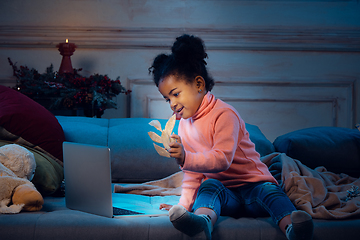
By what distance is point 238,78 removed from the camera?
252 cm

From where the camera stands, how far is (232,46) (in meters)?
2.52

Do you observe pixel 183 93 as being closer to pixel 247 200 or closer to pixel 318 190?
pixel 247 200

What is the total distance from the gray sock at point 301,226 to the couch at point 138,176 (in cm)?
9

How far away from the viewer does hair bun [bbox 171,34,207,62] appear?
4.01 ft

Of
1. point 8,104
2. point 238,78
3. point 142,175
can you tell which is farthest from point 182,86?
point 238,78

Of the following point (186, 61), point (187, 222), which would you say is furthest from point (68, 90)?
point (187, 222)

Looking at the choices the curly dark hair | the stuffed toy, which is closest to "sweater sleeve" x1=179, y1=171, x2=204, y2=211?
the curly dark hair

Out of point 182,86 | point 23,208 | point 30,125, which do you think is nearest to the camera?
point 23,208

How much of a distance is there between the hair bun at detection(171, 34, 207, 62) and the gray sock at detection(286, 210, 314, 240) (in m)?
0.65

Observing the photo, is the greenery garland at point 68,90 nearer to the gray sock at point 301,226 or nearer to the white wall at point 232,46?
the white wall at point 232,46

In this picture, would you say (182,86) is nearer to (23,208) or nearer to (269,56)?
(23,208)

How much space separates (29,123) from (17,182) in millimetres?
388

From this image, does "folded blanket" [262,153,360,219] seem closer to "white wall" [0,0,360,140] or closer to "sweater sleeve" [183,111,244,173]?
"sweater sleeve" [183,111,244,173]

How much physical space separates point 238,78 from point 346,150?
A: 109 centimetres
